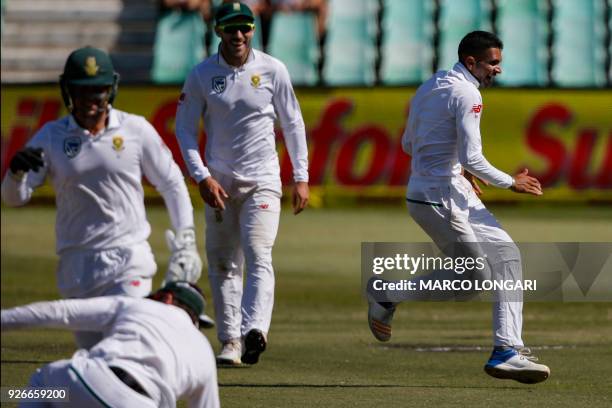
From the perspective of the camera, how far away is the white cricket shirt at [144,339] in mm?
5242

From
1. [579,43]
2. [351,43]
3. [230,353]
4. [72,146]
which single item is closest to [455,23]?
[351,43]

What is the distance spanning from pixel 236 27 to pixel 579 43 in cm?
1661

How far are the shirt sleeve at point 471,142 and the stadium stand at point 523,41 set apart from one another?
16.5 meters

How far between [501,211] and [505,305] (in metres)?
13.3

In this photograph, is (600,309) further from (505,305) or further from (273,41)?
(273,41)

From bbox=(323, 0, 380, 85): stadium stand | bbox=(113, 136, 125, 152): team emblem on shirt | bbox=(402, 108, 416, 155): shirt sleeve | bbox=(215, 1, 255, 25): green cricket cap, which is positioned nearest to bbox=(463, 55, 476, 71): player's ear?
bbox=(402, 108, 416, 155): shirt sleeve

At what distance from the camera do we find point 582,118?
21.5 m

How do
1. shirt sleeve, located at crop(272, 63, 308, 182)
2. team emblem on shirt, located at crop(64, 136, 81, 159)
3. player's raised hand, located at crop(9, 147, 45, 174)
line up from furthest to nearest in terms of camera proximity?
shirt sleeve, located at crop(272, 63, 308, 182) → team emblem on shirt, located at crop(64, 136, 81, 159) → player's raised hand, located at crop(9, 147, 45, 174)

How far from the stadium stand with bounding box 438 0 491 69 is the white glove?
61.1 feet

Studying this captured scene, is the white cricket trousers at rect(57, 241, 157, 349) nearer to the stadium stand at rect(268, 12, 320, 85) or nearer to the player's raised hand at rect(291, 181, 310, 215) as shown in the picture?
the player's raised hand at rect(291, 181, 310, 215)

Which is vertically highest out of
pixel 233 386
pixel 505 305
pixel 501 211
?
pixel 505 305

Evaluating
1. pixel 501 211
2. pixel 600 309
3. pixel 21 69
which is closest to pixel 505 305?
→ pixel 600 309

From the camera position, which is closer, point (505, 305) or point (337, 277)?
point (505, 305)

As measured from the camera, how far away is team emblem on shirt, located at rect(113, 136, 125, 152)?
22.5 ft
